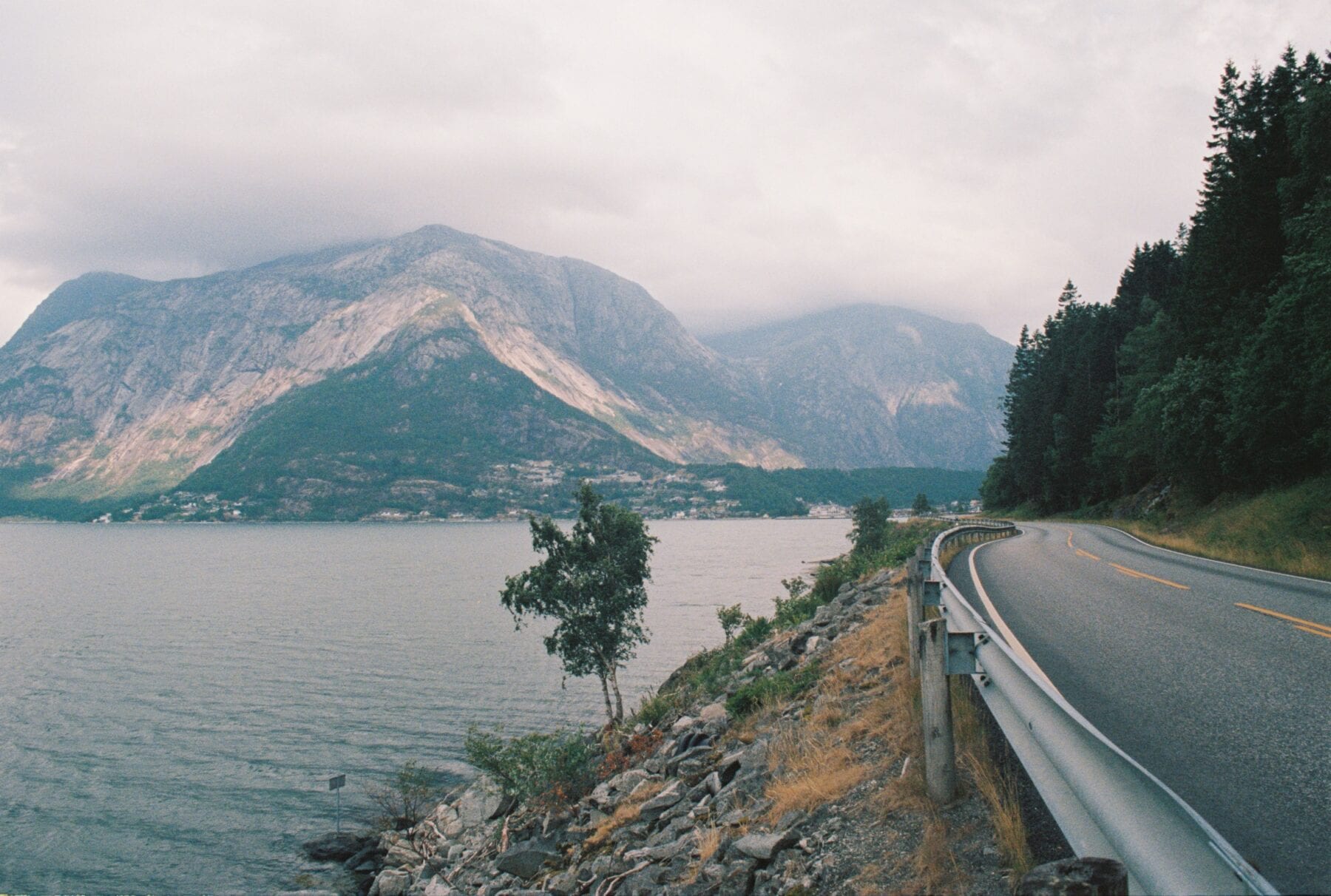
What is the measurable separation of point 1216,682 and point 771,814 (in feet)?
16.7

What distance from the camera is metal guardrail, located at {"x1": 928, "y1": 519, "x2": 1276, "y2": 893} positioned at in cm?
321

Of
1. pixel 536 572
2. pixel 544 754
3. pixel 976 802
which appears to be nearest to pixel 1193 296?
pixel 536 572

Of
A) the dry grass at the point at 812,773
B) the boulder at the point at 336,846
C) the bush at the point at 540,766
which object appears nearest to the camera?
the dry grass at the point at 812,773

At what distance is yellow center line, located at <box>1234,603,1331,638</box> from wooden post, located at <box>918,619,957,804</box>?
7.69m

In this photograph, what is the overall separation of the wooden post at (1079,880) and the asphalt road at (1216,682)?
1.67 metres

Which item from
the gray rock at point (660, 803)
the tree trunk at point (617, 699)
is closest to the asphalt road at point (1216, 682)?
the gray rock at point (660, 803)

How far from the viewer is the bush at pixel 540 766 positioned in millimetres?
20047

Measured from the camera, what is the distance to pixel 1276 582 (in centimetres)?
1675

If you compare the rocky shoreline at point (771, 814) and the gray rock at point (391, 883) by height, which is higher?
the rocky shoreline at point (771, 814)

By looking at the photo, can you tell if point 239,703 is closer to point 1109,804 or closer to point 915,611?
point 915,611

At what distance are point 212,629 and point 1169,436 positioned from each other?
246 ft

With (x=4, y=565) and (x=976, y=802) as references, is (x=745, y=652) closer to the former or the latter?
(x=976, y=802)

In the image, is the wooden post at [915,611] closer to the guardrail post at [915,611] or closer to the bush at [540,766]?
the guardrail post at [915,611]

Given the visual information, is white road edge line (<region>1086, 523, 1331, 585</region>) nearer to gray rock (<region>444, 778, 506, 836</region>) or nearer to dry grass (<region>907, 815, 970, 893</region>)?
dry grass (<region>907, 815, 970, 893</region>)
